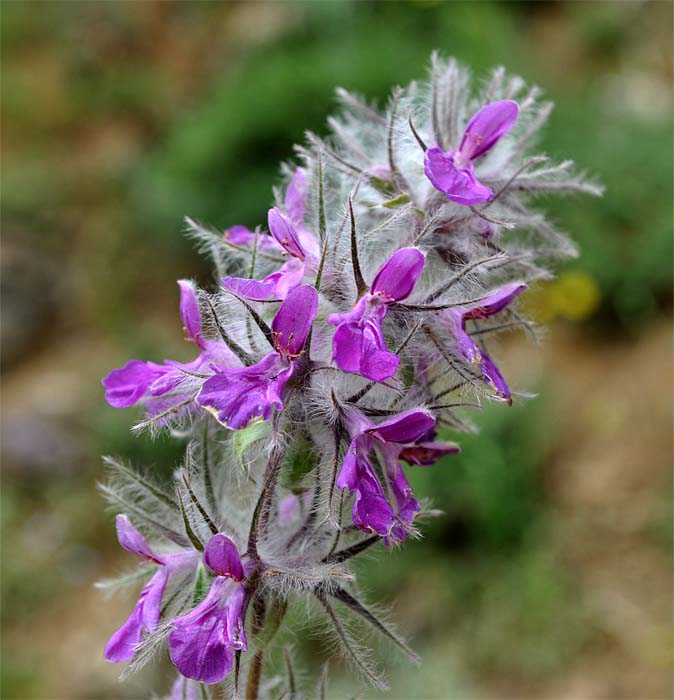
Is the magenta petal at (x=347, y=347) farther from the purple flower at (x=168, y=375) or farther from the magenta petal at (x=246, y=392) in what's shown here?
the purple flower at (x=168, y=375)

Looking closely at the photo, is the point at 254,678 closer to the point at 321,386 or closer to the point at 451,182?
the point at 321,386

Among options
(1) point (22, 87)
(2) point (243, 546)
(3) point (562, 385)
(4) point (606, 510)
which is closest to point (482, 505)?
(4) point (606, 510)

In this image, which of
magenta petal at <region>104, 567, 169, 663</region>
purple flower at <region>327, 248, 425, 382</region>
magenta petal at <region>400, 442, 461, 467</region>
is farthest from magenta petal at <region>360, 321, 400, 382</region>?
magenta petal at <region>104, 567, 169, 663</region>

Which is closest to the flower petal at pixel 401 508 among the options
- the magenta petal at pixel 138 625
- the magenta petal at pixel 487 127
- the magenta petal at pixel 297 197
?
the magenta petal at pixel 138 625

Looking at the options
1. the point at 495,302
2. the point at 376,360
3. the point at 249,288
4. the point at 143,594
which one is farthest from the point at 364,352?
the point at 143,594

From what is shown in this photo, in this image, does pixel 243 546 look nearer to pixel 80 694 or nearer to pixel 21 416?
pixel 80 694

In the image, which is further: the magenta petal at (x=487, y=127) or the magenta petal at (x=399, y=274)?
the magenta petal at (x=487, y=127)
